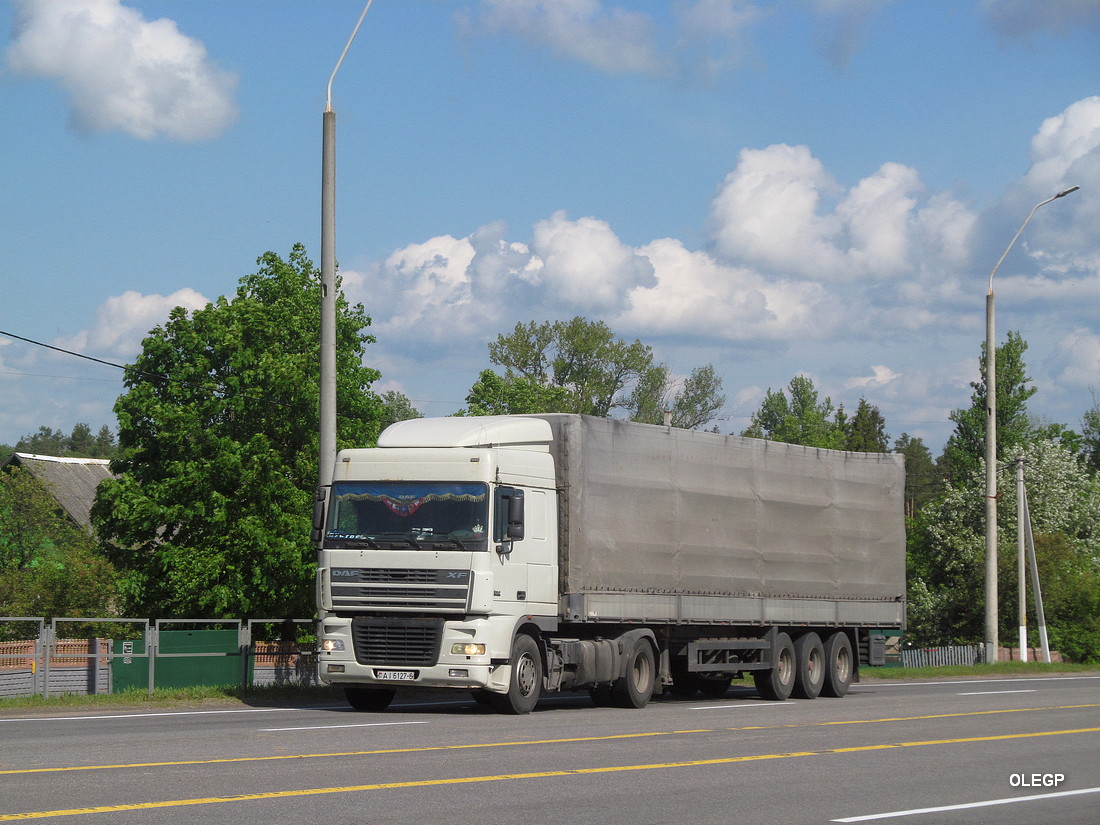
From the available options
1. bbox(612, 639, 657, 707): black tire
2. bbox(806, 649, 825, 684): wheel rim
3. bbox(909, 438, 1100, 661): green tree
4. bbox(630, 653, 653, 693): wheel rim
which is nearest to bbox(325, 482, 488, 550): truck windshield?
bbox(612, 639, 657, 707): black tire

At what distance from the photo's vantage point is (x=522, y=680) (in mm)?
18781

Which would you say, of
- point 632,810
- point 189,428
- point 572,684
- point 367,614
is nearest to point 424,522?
point 367,614

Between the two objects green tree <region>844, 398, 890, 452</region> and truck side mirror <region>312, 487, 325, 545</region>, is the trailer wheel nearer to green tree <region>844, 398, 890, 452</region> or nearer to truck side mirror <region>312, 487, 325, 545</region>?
truck side mirror <region>312, 487, 325, 545</region>

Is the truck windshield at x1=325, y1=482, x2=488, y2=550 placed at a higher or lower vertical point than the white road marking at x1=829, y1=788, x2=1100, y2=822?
higher

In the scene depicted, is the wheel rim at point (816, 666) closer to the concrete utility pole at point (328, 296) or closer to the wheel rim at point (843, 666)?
the wheel rim at point (843, 666)

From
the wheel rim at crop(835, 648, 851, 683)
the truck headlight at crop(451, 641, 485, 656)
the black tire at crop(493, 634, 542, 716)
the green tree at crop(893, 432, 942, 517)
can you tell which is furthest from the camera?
the green tree at crop(893, 432, 942, 517)

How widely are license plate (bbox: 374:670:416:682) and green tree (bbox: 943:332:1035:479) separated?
64312 millimetres

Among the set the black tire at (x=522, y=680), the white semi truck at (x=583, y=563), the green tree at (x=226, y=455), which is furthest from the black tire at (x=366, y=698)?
the green tree at (x=226, y=455)

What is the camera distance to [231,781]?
10.6 m

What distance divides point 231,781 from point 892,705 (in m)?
13.4

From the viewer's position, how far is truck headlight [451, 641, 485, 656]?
18.0 metres

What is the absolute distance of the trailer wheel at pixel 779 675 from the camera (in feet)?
75.7

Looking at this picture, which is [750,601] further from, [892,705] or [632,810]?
[632,810]

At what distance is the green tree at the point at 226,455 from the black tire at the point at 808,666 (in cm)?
1518
